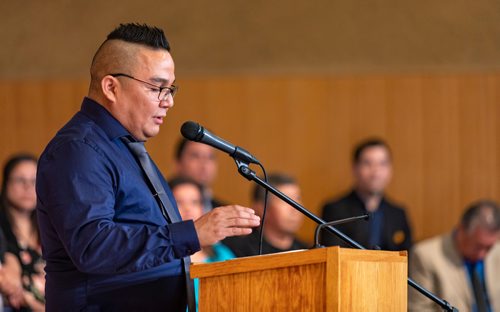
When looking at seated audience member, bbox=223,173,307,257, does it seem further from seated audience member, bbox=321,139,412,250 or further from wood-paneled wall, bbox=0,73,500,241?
wood-paneled wall, bbox=0,73,500,241

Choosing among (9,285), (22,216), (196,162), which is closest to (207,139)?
(9,285)

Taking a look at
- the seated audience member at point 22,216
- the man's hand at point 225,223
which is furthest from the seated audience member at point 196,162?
the man's hand at point 225,223

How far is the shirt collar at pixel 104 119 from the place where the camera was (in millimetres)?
2842

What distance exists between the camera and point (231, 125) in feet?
23.0

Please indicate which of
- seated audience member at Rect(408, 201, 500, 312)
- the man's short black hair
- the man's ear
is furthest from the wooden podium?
seated audience member at Rect(408, 201, 500, 312)

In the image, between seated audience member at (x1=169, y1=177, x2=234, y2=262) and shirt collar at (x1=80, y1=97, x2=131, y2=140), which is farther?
seated audience member at (x1=169, y1=177, x2=234, y2=262)

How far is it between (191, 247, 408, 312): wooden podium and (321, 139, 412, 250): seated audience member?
3128 mm

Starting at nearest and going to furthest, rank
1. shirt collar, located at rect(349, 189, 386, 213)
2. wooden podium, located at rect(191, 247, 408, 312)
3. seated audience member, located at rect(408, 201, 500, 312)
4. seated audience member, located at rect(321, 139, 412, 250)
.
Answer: wooden podium, located at rect(191, 247, 408, 312)
seated audience member, located at rect(408, 201, 500, 312)
seated audience member, located at rect(321, 139, 412, 250)
shirt collar, located at rect(349, 189, 386, 213)

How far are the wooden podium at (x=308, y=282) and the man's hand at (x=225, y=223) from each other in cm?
8

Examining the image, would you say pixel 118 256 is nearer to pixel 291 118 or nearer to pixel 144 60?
pixel 144 60

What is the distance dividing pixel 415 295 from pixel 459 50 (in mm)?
2275

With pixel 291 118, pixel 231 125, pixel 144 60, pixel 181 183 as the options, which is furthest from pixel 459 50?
pixel 144 60

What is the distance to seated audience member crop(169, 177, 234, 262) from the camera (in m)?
4.62

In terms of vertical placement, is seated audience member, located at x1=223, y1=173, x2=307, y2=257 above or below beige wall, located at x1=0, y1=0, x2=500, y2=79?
below
